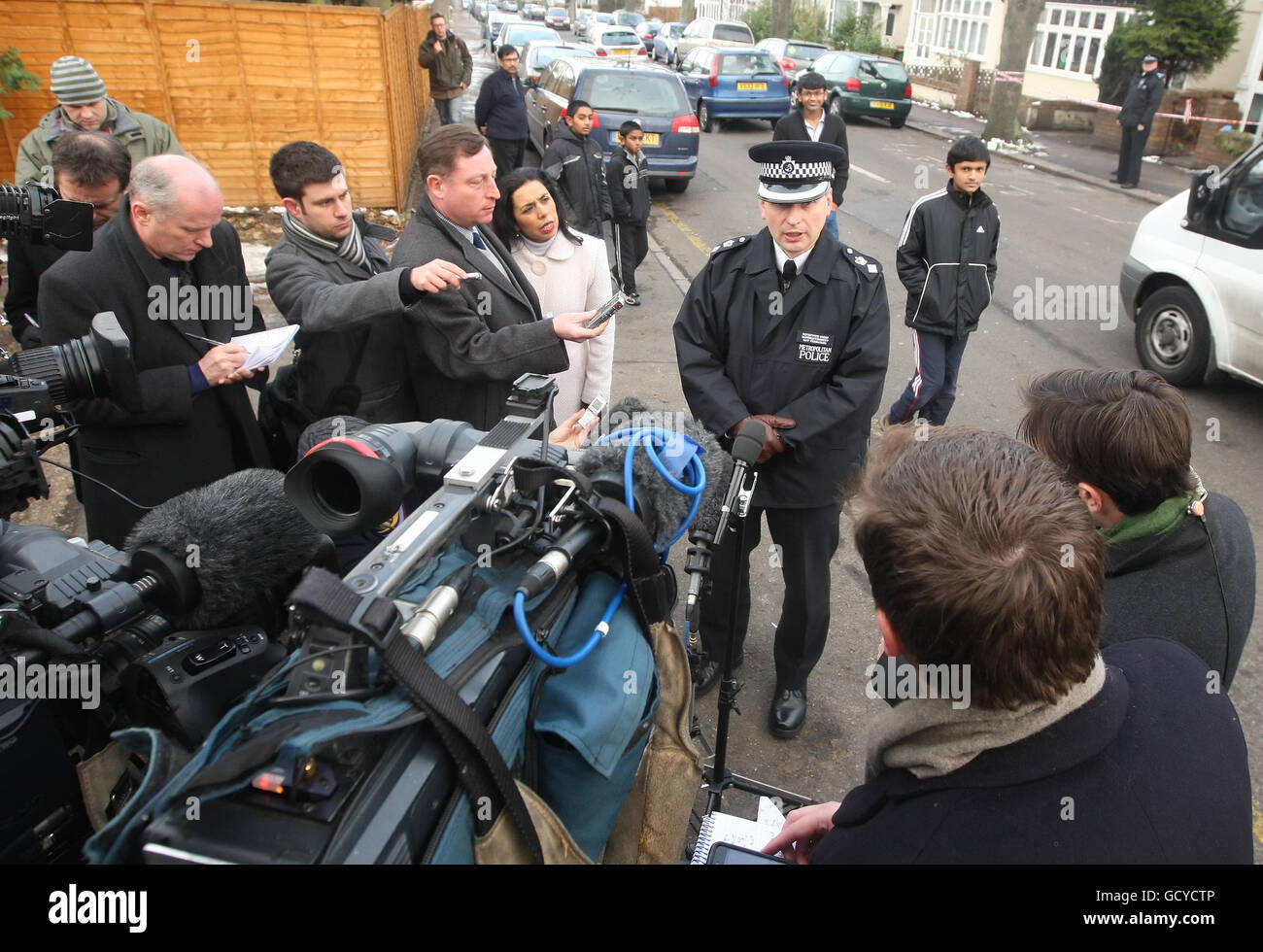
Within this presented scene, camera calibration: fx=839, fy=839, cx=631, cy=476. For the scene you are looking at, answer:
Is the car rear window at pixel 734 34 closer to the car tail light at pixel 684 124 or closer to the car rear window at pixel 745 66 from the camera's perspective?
the car rear window at pixel 745 66

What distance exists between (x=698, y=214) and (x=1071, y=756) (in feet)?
36.4

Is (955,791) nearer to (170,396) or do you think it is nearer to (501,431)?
(501,431)

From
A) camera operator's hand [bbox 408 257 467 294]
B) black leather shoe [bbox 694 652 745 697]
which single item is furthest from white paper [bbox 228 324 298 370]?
black leather shoe [bbox 694 652 745 697]

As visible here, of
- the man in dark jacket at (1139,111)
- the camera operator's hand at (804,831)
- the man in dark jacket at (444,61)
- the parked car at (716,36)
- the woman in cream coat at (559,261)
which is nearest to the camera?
the camera operator's hand at (804,831)

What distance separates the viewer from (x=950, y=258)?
16.7 feet

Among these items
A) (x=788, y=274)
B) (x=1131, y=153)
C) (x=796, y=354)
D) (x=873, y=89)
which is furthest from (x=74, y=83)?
(x=873, y=89)

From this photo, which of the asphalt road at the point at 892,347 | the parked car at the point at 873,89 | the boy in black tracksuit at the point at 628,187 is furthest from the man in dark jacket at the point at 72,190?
the parked car at the point at 873,89

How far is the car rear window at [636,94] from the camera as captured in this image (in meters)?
11.3

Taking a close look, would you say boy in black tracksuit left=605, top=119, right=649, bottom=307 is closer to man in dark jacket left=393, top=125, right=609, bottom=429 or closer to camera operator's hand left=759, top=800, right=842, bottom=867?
man in dark jacket left=393, top=125, right=609, bottom=429

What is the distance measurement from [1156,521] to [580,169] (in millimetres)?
6080

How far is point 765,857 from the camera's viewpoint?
1.51m

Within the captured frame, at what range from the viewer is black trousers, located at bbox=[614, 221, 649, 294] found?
307 inches

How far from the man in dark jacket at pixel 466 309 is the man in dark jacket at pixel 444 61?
421 inches
